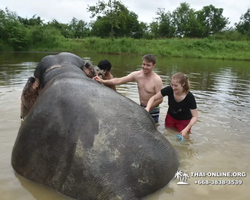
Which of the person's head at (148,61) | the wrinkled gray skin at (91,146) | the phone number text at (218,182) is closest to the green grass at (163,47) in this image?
the person's head at (148,61)

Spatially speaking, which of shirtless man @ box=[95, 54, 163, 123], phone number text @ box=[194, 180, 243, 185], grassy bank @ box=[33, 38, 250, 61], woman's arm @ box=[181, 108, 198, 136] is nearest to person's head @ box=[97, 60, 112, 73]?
shirtless man @ box=[95, 54, 163, 123]

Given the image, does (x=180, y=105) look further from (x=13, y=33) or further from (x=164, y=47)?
(x=13, y=33)

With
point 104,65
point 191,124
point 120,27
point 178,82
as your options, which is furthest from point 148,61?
point 120,27

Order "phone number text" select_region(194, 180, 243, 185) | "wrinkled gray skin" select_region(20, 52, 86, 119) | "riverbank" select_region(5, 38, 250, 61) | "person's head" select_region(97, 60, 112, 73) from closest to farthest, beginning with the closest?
1. "phone number text" select_region(194, 180, 243, 185)
2. "wrinkled gray skin" select_region(20, 52, 86, 119)
3. "person's head" select_region(97, 60, 112, 73)
4. "riverbank" select_region(5, 38, 250, 61)

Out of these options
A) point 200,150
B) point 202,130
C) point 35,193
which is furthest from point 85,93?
point 202,130

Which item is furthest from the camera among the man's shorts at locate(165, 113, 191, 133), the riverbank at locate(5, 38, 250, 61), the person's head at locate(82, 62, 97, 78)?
the riverbank at locate(5, 38, 250, 61)

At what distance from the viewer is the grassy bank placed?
1212 inches

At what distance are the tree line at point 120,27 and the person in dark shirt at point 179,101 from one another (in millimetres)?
30935

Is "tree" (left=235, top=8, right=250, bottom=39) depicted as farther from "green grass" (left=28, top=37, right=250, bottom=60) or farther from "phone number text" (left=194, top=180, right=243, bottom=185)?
"phone number text" (left=194, top=180, right=243, bottom=185)

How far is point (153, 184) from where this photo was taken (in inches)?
87.7

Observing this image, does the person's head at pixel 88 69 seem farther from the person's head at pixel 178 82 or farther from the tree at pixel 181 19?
the tree at pixel 181 19

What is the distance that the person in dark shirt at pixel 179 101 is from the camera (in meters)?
4.05

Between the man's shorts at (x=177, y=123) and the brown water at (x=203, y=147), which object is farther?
the man's shorts at (x=177, y=123)

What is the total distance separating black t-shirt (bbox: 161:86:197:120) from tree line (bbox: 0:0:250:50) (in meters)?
30.9
